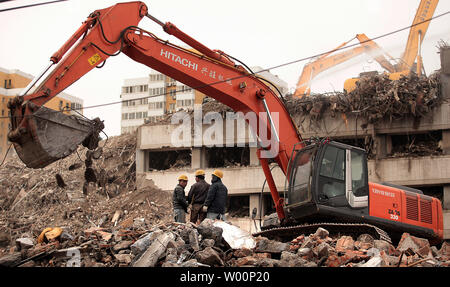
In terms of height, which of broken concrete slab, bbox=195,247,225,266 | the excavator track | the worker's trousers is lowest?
broken concrete slab, bbox=195,247,225,266

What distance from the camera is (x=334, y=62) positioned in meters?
22.4

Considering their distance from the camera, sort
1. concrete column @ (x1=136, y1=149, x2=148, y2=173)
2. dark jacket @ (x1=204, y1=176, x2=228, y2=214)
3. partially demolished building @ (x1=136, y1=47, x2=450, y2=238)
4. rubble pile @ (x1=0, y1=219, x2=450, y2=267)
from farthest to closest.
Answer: concrete column @ (x1=136, y1=149, x2=148, y2=173) → partially demolished building @ (x1=136, y1=47, x2=450, y2=238) → dark jacket @ (x1=204, y1=176, x2=228, y2=214) → rubble pile @ (x1=0, y1=219, x2=450, y2=267)

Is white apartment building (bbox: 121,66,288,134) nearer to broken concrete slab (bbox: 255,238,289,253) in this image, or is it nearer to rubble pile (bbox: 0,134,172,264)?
rubble pile (bbox: 0,134,172,264)

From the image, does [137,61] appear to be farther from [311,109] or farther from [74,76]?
[311,109]

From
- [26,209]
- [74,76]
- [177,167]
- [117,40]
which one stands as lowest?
[26,209]

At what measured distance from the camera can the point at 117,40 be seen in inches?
407

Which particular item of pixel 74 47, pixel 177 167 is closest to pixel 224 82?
pixel 74 47

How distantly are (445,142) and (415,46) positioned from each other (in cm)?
486

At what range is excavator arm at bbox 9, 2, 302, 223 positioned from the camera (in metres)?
8.83

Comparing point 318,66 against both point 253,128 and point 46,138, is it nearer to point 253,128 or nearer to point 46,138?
point 253,128

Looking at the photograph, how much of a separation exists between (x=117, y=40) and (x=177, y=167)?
11782 millimetres

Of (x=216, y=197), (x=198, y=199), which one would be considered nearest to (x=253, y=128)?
(x=216, y=197)

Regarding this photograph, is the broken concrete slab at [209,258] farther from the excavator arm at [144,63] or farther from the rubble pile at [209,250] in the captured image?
the excavator arm at [144,63]

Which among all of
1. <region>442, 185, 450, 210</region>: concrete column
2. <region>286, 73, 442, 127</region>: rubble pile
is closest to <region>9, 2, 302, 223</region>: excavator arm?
<region>286, 73, 442, 127</region>: rubble pile
